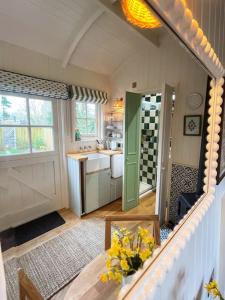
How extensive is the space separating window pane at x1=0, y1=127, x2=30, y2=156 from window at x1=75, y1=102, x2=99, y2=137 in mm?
866

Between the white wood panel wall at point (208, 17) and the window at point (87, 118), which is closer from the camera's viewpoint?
the white wood panel wall at point (208, 17)

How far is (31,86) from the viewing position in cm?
213

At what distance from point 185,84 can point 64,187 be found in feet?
7.80

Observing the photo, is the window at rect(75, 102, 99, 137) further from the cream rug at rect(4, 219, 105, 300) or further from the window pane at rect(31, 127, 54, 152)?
the cream rug at rect(4, 219, 105, 300)

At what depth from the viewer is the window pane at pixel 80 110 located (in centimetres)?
283

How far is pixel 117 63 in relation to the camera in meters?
2.88

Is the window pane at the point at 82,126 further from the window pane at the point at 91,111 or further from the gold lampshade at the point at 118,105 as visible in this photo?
the gold lampshade at the point at 118,105

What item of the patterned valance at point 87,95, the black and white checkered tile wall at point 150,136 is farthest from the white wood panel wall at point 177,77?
the black and white checkered tile wall at point 150,136

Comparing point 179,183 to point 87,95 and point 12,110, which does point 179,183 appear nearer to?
point 87,95

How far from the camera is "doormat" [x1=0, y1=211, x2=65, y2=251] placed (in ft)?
6.53

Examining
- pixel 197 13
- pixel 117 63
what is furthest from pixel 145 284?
pixel 117 63

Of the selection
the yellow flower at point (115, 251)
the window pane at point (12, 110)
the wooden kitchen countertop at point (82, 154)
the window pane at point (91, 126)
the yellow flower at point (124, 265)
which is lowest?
the yellow flower at point (124, 265)

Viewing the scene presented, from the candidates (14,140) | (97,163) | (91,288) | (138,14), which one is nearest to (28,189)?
A: (14,140)

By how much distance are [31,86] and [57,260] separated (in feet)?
6.83
